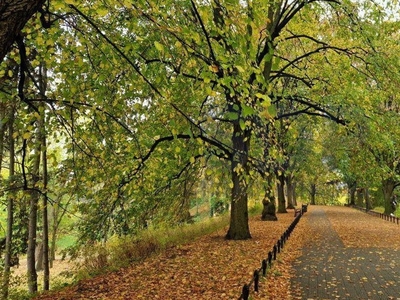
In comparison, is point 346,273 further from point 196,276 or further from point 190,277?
point 190,277

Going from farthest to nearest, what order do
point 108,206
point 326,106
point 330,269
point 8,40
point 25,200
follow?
point 326,106 < point 25,200 < point 330,269 < point 108,206 < point 8,40

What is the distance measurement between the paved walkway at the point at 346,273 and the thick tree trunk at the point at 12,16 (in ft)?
26.8

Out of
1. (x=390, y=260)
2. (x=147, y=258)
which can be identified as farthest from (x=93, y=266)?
(x=390, y=260)

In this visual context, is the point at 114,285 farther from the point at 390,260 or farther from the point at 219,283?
the point at 390,260

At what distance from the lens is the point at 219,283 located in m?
9.72

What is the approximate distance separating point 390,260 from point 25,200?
13.5 metres

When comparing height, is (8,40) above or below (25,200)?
above

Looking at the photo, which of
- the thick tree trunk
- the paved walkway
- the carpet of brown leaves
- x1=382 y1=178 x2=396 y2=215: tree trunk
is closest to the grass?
the carpet of brown leaves

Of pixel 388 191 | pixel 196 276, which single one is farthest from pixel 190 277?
pixel 388 191

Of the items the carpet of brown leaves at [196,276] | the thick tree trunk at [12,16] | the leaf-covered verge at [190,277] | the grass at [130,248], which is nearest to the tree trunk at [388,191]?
the grass at [130,248]

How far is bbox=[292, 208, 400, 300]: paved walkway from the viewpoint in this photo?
913cm

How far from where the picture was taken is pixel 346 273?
11.3 m

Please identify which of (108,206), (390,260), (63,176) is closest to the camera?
(63,176)

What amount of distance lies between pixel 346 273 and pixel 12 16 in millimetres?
11413
